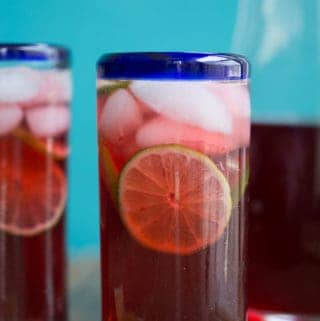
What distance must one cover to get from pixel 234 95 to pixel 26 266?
253mm

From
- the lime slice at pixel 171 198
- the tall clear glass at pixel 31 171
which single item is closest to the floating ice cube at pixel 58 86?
the tall clear glass at pixel 31 171

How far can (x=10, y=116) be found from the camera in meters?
0.76

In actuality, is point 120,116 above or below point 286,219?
above

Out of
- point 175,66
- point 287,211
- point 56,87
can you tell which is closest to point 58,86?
point 56,87

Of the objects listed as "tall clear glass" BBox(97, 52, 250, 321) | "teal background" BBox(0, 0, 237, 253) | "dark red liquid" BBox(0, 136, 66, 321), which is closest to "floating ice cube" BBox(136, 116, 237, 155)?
"tall clear glass" BBox(97, 52, 250, 321)

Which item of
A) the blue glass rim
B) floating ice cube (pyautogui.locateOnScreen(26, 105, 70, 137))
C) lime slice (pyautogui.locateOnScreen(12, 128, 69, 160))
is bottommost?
lime slice (pyautogui.locateOnScreen(12, 128, 69, 160))

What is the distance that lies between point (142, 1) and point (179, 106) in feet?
0.93

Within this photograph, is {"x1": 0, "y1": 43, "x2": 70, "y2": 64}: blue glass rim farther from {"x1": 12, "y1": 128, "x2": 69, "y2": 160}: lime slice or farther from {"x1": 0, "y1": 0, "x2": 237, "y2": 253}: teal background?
{"x1": 0, "y1": 0, "x2": 237, "y2": 253}: teal background

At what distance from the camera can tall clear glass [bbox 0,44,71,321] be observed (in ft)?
2.48

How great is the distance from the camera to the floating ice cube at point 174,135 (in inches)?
28.3

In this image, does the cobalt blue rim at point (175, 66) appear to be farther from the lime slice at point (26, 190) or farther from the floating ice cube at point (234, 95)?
the lime slice at point (26, 190)

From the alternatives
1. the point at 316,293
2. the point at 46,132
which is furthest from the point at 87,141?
the point at 316,293

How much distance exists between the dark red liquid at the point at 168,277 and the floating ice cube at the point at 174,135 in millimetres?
64

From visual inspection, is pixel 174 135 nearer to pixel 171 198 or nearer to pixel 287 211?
pixel 171 198
